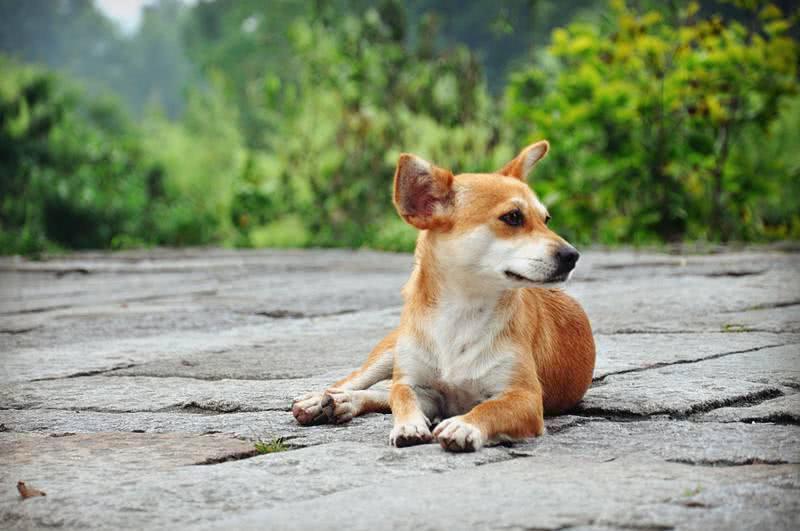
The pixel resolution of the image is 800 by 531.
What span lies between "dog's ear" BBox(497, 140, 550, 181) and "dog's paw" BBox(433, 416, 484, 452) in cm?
126

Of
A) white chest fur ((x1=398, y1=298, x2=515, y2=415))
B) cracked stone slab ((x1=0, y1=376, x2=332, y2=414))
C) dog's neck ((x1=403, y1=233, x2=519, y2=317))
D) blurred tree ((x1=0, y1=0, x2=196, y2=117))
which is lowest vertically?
cracked stone slab ((x1=0, y1=376, x2=332, y2=414))

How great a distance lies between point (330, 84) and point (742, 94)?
558 centimetres

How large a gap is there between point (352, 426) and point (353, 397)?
18cm

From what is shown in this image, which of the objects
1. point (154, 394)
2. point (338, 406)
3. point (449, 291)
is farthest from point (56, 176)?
point (449, 291)

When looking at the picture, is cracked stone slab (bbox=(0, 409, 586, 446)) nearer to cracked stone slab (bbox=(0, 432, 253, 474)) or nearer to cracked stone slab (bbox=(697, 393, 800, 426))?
cracked stone slab (bbox=(0, 432, 253, 474))

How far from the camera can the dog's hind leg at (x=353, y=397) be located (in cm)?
373

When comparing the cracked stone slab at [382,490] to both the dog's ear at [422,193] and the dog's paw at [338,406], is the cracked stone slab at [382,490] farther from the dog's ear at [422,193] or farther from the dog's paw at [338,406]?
the dog's ear at [422,193]

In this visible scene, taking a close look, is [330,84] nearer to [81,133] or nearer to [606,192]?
[606,192]

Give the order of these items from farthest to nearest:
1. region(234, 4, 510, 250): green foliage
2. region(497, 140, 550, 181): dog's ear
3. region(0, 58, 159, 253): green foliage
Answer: region(0, 58, 159, 253): green foliage → region(234, 4, 510, 250): green foliage → region(497, 140, 550, 181): dog's ear

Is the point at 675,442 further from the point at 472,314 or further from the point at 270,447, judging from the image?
the point at 270,447

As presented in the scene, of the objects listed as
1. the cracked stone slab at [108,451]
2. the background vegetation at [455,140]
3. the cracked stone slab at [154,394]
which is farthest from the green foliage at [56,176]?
the cracked stone slab at [108,451]

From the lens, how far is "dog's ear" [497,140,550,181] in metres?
4.18

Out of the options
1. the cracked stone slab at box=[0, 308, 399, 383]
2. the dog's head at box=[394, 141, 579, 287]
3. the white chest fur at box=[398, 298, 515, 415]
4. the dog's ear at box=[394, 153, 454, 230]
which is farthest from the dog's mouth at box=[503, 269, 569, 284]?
the cracked stone slab at box=[0, 308, 399, 383]

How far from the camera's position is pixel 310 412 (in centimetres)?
371
